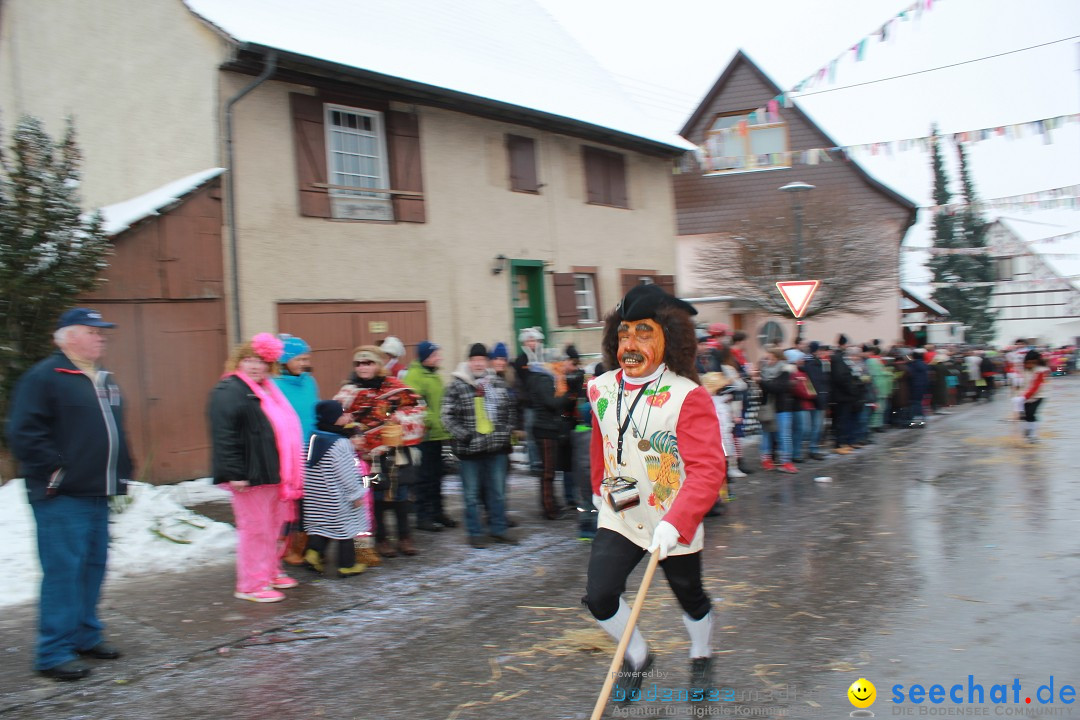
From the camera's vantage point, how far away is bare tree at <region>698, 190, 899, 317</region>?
907 inches

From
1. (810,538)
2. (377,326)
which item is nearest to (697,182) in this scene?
(377,326)

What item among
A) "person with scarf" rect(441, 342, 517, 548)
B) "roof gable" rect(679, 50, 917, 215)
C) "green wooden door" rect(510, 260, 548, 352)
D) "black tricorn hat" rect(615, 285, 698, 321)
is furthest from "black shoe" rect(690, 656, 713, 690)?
"roof gable" rect(679, 50, 917, 215)

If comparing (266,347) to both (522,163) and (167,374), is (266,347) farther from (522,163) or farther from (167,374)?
(522,163)

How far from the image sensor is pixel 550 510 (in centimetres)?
882

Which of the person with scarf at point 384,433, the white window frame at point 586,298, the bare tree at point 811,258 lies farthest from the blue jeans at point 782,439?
the bare tree at point 811,258

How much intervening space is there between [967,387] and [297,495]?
22167mm

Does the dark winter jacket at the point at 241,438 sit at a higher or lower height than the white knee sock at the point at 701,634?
higher

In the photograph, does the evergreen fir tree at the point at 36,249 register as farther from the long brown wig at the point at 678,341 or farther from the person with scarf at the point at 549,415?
the long brown wig at the point at 678,341

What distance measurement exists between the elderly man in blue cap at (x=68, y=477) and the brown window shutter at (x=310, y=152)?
7426 millimetres

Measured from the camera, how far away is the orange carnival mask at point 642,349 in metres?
4.01

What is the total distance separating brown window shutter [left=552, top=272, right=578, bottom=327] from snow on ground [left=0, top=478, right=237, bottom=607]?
8749 millimetres

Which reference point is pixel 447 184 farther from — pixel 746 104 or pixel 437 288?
pixel 746 104

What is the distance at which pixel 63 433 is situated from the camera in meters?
4.73

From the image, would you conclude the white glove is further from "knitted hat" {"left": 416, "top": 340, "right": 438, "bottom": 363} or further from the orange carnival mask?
"knitted hat" {"left": 416, "top": 340, "right": 438, "bottom": 363}
